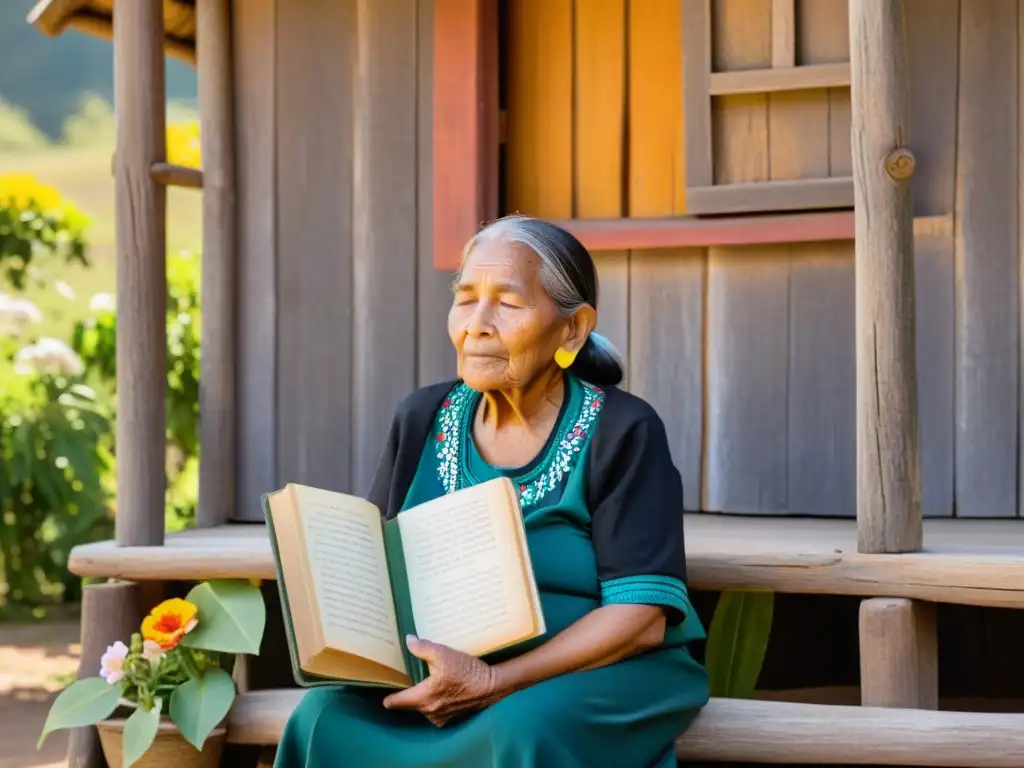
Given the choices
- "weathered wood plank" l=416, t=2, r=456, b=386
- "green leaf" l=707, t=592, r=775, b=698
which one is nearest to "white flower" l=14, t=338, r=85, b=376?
"weathered wood plank" l=416, t=2, r=456, b=386

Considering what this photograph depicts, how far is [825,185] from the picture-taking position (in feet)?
14.4

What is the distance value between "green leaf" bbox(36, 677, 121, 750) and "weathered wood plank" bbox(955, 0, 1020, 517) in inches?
101

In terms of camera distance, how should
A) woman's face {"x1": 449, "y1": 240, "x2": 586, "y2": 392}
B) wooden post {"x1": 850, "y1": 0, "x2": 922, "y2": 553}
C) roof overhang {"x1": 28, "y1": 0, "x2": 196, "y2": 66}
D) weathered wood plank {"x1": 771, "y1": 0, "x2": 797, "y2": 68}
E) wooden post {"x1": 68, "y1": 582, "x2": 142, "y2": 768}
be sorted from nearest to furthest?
woman's face {"x1": 449, "y1": 240, "x2": 586, "y2": 392}
wooden post {"x1": 850, "y1": 0, "x2": 922, "y2": 553}
wooden post {"x1": 68, "y1": 582, "x2": 142, "y2": 768}
weathered wood plank {"x1": 771, "y1": 0, "x2": 797, "y2": 68}
roof overhang {"x1": 28, "y1": 0, "x2": 196, "y2": 66}

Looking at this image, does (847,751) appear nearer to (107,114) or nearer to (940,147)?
(940,147)

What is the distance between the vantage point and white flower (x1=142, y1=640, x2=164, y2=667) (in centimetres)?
367

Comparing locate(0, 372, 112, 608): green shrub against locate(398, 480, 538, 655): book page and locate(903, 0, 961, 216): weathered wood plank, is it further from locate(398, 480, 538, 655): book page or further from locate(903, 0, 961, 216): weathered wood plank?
locate(398, 480, 538, 655): book page

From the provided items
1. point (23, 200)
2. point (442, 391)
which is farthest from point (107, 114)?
point (442, 391)

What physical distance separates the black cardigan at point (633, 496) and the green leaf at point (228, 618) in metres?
1.19

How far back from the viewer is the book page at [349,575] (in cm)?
259

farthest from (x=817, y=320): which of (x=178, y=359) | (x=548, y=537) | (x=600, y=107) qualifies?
(x=178, y=359)

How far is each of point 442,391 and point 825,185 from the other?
5.75ft

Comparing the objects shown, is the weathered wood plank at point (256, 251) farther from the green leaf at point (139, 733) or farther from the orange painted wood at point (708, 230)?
the green leaf at point (139, 733)

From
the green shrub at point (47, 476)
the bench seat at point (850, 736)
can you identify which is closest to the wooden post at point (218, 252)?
the bench seat at point (850, 736)

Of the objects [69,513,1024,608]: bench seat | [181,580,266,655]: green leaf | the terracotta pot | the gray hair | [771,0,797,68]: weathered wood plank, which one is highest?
[771,0,797,68]: weathered wood plank
